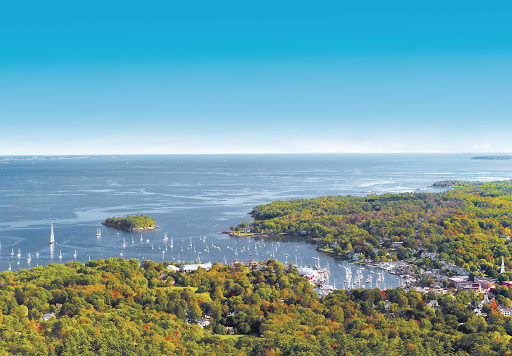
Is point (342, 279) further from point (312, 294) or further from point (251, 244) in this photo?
point (251, 244)

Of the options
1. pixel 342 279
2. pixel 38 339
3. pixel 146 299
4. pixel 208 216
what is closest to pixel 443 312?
pixel 342 279

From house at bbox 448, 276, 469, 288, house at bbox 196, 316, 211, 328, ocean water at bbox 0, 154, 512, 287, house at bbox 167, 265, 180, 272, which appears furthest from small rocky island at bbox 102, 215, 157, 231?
house at bbox 448, 276, 469, 288

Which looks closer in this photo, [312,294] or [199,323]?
[199,323]

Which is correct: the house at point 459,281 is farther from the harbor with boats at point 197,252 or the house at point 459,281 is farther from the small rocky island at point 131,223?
the small rocky island at point 131,223

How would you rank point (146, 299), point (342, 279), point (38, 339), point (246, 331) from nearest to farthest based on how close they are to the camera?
point (38, 339), point (246, 331), point (146, 299), point (342, 279)

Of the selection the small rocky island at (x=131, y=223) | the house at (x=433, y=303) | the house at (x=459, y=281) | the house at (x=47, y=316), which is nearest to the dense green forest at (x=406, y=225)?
the house at (x=459, y=281)

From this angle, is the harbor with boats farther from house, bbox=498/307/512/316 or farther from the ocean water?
house, bbox=498/307/512/316

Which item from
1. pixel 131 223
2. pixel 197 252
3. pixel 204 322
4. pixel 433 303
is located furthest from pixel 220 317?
pixel 131 223
